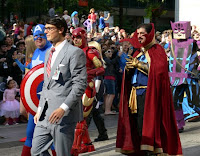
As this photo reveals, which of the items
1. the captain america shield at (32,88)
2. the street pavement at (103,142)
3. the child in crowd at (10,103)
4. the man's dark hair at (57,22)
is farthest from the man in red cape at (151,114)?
the child in crowd at (10,103)

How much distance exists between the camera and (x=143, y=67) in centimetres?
698

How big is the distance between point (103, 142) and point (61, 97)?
420 cm

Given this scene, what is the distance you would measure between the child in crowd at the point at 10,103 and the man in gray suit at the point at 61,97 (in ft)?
19.7

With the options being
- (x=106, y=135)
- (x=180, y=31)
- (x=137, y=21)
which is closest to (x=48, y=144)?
(x=106, y=135)

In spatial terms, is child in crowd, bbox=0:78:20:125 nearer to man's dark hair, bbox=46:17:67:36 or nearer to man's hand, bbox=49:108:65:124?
man's dark hair, bbox=46:17:67:36

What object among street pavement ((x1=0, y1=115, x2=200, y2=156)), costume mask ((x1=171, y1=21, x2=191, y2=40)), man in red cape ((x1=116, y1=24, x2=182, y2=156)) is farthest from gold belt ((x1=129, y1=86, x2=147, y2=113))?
costume mask ((x1=171, y1=21, x2=191, y2=40))

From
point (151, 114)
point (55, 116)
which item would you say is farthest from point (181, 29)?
point (55, 116)

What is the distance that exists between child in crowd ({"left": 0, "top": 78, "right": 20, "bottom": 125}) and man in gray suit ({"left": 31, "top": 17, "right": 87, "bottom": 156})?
19.7 ft

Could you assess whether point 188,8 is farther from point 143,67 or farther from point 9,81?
point 143,67

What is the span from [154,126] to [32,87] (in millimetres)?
1770

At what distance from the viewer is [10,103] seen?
37.0 ft

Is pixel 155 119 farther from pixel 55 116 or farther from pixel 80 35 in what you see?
pixel 55 116

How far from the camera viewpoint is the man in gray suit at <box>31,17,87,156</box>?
5.12 m

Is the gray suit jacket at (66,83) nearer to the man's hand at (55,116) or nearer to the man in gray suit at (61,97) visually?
the man in gray suit at (61,97)
